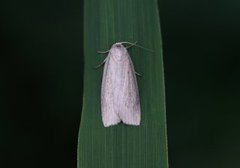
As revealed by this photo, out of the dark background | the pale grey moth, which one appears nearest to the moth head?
the pale grey moth

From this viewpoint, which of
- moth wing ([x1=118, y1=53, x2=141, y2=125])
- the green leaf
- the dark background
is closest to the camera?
the green leaf

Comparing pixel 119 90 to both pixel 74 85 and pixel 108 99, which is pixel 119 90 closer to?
pixel 108 99

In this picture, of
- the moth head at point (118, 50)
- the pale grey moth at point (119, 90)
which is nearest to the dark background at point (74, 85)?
the pale grey moth at point (119, 90)

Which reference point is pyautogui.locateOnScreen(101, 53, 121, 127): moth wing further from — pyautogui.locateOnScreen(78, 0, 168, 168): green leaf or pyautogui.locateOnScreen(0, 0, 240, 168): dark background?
pyautogui.locateOnScreen(0, 0, 240, 168): dark background

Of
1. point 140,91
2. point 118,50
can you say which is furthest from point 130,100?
point 118,50

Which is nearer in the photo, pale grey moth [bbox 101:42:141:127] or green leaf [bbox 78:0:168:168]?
green leaf [bbox 78:0:168:168]

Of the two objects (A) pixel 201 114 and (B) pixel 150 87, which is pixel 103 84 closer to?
(B) pixel 150 87
